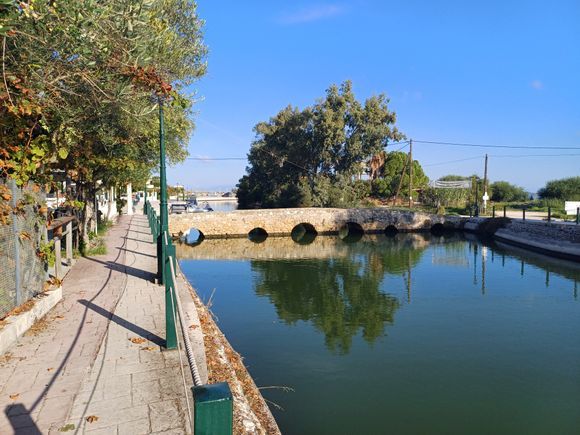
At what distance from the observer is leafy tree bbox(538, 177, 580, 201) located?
1779 inches

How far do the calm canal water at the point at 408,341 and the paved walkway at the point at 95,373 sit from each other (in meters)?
2.55

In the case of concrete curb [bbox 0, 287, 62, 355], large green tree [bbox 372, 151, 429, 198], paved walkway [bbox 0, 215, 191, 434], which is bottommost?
paved walkway [bbox 0, 215, 191, 434]

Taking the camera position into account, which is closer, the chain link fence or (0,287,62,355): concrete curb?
(0,287,62,355): concrete curb

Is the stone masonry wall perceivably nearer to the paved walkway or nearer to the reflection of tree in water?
the reflection of tree in water

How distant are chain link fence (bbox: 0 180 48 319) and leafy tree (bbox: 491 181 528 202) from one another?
180 feet

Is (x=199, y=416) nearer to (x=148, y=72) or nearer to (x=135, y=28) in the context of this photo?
(x=148, y=72)

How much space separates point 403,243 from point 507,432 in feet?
82.5

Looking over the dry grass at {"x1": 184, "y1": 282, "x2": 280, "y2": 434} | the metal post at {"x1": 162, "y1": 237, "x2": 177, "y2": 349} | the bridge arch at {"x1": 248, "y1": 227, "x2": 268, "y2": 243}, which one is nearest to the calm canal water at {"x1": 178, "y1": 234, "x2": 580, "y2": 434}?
the dry grass at {"x1": 184, "y1": 282, "x2": 280, "y2": 434}

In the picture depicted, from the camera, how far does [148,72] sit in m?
5.77

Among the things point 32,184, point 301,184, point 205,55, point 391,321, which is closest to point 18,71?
point 32,184

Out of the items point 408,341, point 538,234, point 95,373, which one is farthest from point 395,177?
point 95,373

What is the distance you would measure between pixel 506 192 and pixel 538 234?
28.3m

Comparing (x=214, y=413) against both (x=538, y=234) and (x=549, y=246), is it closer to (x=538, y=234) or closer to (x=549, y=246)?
(x=549, y=246)

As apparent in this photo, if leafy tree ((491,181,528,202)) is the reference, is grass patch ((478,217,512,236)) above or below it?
below
